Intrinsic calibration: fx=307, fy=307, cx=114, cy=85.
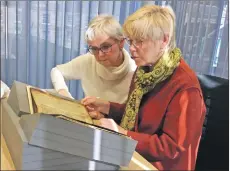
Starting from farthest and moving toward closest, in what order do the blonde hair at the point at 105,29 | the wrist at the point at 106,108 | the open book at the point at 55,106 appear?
1. the blonde hair at the point at 105,29
2. the wrist at the point at 106,108
3. the open book at the point at 55,106

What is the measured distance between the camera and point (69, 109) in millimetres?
757

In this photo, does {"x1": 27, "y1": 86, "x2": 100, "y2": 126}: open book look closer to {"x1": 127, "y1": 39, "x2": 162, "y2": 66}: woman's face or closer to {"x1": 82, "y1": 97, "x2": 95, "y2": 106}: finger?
{"x1": 82, "y1": 97, "x2": 95, "y2": 106}: finger

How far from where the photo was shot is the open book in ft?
2.17

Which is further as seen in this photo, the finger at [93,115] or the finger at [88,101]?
the finger at [88,101]

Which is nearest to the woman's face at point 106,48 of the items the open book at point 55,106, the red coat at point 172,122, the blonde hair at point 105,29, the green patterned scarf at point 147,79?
the blonde hair at point 105,29

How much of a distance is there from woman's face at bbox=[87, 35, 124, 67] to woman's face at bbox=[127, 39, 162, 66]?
9.2 inches

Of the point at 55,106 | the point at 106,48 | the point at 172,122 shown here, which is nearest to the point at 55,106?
the point at 55,106

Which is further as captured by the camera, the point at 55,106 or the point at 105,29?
the point at 105,29

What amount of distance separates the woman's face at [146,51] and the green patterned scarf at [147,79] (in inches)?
1.0

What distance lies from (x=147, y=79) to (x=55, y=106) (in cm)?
40

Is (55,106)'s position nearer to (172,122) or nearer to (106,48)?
(172,122)

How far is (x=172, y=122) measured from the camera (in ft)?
3.05

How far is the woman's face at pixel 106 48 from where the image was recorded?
49.4 inches

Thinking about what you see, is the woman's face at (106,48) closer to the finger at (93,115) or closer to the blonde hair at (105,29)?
the blonde hair at (105,29)
